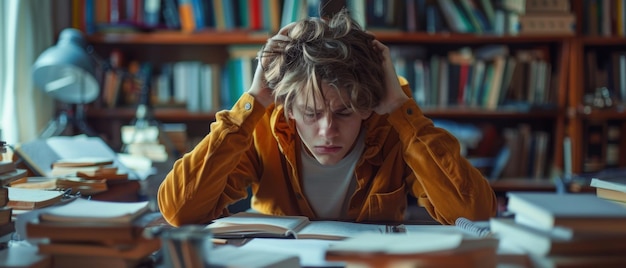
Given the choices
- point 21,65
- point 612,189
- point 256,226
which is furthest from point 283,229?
point 21,65

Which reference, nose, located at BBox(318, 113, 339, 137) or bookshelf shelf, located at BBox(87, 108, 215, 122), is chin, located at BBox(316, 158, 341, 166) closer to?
nose, located at BBox(318, 113, 339, 137)

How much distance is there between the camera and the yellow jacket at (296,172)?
4.63 feet

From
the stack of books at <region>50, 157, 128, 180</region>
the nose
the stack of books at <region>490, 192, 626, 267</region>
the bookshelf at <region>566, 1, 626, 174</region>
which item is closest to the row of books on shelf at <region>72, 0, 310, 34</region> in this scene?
the bookshelf at <region>566, 1, 626, 174</region>

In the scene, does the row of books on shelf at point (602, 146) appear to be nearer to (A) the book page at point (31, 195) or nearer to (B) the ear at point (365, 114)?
(B) the ear at point (365, 114)

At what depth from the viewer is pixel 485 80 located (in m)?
3.13

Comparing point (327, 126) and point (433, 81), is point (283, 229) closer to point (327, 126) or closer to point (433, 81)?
point (327, 126)

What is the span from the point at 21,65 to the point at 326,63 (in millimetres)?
1853

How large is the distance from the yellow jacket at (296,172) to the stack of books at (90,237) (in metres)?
0.49

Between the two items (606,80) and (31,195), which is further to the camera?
(606,80)

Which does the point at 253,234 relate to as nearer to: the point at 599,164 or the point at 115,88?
the point at 115,88

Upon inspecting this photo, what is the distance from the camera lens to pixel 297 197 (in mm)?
1533

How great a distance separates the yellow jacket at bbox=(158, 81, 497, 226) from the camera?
141cm

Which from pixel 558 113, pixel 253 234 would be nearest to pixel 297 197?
pixel 253 234

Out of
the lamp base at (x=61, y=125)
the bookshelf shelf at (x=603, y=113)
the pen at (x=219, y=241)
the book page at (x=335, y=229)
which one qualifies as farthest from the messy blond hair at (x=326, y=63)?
the bookshelf shelf at (x=603, y=113)
